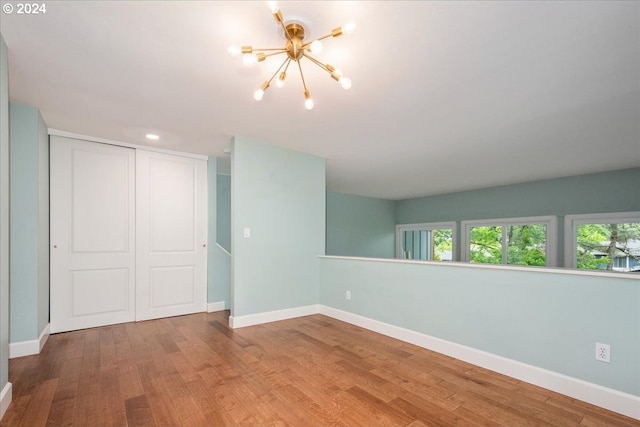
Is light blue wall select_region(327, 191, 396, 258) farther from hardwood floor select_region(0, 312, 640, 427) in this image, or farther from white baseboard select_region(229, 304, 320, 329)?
hardwood floor select_region(0, 312, 640, 427)

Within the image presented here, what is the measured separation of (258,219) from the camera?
383cm

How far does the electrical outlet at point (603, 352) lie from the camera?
6.54 ft

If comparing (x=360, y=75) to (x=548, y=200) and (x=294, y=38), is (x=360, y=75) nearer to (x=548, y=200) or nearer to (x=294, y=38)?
(x=294, y=38)

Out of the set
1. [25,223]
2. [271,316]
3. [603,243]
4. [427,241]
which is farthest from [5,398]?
[427,241]

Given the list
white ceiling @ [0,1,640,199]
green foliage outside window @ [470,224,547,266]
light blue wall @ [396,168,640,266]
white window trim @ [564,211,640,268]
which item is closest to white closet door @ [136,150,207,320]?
white ceiling @ [0,1,640,199]

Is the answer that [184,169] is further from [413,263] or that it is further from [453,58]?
[453,58]

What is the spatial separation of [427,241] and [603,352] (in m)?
6.47

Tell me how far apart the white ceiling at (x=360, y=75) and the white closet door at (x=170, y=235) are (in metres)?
0.47

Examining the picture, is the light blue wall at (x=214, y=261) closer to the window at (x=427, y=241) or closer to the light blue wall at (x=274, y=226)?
the light blue wall at (x=274, y=226)

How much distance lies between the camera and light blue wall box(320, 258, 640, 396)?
1.96 metres

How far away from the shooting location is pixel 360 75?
87.4 inches

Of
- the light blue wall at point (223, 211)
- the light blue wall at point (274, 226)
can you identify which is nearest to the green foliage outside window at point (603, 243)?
the light blue wall at point (274, 226)

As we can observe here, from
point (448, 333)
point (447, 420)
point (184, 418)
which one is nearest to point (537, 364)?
point (448, 333)

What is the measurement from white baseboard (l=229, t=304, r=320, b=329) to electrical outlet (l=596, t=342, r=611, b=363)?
119 inches
